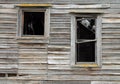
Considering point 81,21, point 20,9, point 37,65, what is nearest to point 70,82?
point 37,65

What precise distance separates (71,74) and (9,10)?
2763mm

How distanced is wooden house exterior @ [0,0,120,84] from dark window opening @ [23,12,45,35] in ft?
0.66

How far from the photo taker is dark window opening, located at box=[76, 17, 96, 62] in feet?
38.3

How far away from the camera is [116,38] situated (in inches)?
454

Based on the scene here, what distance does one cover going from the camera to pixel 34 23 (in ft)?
38.7

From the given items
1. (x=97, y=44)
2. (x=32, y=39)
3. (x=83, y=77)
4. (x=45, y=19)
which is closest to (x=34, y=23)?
(x=45, y=19)

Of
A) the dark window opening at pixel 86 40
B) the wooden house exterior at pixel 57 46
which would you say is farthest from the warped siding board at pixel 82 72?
the dark window opening at pixel 86 40

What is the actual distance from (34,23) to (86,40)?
5.64 feet

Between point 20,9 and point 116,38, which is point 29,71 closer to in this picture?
point 20,9

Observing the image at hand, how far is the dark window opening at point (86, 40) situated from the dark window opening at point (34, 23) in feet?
3.74

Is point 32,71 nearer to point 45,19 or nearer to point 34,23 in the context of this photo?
point 34,23

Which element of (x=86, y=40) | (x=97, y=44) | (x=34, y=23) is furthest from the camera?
(x=34, y=23)

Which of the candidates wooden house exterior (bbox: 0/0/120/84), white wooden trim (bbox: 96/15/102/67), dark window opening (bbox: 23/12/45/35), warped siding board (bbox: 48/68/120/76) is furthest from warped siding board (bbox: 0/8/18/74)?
white wooden trim (bbox: 96/15/102/67)

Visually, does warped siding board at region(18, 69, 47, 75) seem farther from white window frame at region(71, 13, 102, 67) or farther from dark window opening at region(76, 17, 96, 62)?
dark window opening at region(76, 17, 96, 62)
